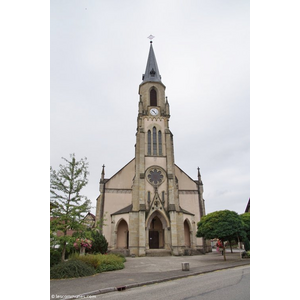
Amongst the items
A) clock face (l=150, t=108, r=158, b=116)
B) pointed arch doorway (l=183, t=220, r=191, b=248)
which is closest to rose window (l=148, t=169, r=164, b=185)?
pointed arch doorway (l=183, t=220, r=191, b=248)

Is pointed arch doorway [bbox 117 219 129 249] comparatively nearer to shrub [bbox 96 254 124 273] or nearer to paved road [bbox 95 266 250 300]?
shrub [bbox 96 254 124 273]

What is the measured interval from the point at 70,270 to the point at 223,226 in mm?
13339

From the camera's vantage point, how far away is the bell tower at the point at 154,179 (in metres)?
29.7

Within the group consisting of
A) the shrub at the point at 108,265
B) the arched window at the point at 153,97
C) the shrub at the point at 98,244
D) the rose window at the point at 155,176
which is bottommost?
the shrub at the point at 98,244

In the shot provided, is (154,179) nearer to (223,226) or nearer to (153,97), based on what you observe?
(223,226)

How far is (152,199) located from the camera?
Result: 104ft

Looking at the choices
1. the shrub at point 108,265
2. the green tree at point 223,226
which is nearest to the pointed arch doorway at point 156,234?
the green tree at point 223,226

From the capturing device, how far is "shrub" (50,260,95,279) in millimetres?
11606

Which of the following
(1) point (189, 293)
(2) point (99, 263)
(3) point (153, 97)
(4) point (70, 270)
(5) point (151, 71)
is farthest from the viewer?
(5) point (151, 71)

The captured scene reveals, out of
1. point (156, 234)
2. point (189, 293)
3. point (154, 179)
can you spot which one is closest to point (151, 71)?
point (154, 179)

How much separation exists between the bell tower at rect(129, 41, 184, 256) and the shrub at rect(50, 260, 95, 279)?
55.2 feet

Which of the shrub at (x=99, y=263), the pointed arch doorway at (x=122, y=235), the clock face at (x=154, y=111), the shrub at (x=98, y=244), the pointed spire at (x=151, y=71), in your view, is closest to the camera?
the shrub at (x=99, y=263)

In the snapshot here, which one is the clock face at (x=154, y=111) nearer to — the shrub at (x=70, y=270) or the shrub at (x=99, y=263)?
the shrub at (x=99, y=263)
